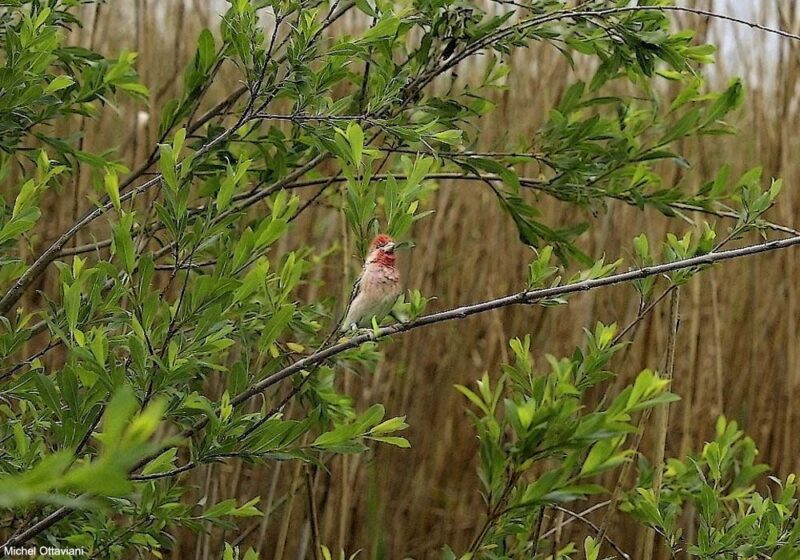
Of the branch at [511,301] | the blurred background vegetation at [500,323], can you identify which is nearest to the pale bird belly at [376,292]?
the branch at [511,301]

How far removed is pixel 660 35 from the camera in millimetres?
920

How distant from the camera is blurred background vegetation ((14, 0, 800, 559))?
1597 millimetres

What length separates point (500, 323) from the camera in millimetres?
1605

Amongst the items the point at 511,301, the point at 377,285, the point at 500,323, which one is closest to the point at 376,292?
the point at 377,285

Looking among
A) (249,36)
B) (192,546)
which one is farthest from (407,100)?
(192,546)

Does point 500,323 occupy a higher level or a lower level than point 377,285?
lower

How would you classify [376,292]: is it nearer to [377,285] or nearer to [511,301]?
[377,285]

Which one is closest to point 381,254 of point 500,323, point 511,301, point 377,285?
point 377,285

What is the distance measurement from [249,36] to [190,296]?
27 centimetres

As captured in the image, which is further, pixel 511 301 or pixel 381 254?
pixel 381 254

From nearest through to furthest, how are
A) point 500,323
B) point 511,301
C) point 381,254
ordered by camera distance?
point 511,301
point 381,254
point 500,323

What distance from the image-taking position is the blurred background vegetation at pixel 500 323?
160 cm

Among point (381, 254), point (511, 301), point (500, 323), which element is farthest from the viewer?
point (500, 323)

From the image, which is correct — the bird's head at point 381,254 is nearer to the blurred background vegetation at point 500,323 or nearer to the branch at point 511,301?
the branch at point 511,301
